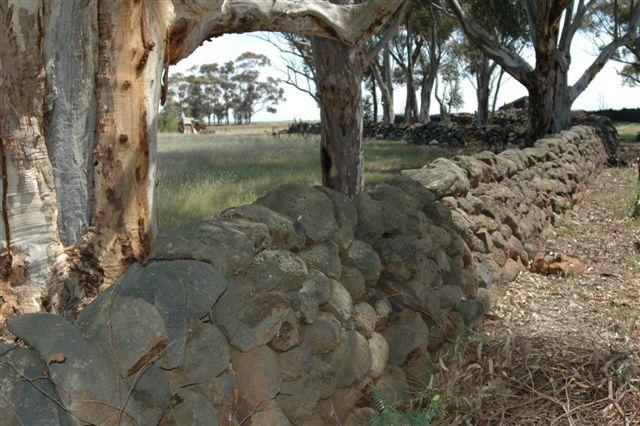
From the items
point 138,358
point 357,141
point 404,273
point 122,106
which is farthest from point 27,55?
point 357,141

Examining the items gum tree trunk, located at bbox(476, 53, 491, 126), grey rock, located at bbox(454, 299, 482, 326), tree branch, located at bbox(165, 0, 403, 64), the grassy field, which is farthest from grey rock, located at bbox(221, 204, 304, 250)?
gum tree trunk, located at bbox(476, 53, 491, 126)

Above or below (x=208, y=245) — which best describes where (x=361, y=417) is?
below

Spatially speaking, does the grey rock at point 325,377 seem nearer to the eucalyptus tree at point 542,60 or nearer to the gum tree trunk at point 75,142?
the gum tree trunk at point 75,142

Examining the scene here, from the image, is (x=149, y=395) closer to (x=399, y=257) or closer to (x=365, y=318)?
(x=365, y=318)

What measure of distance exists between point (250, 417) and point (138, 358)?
646mm

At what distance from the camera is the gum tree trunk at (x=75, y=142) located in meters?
3.06

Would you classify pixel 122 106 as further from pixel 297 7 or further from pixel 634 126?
pixel 634 126

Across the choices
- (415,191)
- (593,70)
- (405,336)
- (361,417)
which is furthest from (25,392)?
(593,70)

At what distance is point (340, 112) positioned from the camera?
6352 millimetres

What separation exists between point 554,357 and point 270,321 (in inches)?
83.1

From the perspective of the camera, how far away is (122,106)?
3320mm

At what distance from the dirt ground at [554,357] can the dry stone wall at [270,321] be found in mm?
246

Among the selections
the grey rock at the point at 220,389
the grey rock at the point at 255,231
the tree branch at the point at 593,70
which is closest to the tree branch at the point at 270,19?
the grey rock at the point at 255,231

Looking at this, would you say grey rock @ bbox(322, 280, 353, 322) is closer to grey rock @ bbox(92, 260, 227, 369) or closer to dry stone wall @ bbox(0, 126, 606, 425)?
dry stone wall @ bbox(0, 126, 606, 425)
